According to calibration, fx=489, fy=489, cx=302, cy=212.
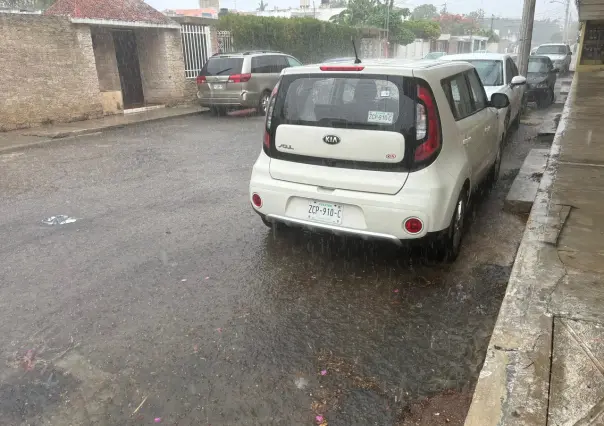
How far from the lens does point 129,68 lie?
16016mm

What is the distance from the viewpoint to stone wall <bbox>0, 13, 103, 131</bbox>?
11.2 metres

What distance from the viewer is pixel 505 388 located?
2393 millimetres

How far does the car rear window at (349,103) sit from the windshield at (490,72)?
19.6ft

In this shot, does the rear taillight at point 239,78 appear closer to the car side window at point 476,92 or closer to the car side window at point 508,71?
the car side window at point 508,71

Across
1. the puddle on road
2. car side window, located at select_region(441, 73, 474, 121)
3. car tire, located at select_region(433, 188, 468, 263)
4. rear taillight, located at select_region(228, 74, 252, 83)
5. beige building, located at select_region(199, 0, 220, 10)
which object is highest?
beige building, located at select_region(199, 0, 220, 10)

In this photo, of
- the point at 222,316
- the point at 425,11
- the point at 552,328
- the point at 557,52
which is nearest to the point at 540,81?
the point at 552,328

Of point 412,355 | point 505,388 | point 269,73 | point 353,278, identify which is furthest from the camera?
point 269,73

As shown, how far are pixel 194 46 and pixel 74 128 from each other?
6258 mm

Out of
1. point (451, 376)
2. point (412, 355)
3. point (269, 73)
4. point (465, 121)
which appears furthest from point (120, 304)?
point (269, 73)

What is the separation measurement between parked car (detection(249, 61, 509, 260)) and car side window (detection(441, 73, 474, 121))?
26 millimetres

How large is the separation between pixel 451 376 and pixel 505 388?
0.49 metres

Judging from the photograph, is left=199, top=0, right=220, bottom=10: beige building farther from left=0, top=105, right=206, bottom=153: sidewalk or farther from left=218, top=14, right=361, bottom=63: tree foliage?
left=0, top=105, right=206, bottom=153: sidewalk

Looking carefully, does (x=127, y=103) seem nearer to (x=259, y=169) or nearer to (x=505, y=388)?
(x=259, y=169)

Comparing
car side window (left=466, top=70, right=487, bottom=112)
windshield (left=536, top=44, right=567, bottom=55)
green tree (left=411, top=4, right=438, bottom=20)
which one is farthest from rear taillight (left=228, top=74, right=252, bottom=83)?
green tree (left=411, top=4, right=438, bottom=20)
